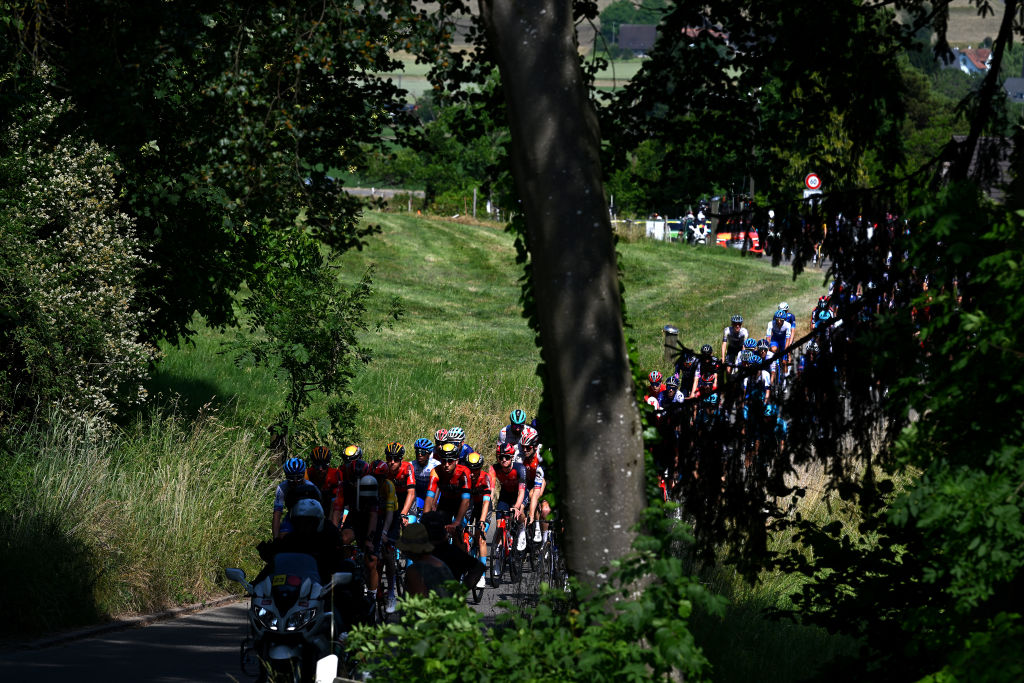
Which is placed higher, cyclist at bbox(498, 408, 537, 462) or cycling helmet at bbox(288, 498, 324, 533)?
cycling helmet at bbox(288, 498, 324, 533)

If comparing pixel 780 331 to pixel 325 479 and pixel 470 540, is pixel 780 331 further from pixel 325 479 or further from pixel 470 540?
pixel 325 479

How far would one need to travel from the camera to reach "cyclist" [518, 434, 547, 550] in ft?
54.4

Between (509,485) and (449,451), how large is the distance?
177 centimetres

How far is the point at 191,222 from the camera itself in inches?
789

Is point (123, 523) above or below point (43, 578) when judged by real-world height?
above

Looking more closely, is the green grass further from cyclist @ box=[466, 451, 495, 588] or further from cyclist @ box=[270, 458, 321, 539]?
cyclist @ box=[466, 451, 495, 588]

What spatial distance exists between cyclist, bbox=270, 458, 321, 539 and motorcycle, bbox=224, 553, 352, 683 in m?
1.36

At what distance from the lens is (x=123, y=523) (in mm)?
14219

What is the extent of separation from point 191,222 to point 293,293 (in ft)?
8.49

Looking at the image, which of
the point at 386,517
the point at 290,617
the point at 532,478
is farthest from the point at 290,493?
the point at 532,478

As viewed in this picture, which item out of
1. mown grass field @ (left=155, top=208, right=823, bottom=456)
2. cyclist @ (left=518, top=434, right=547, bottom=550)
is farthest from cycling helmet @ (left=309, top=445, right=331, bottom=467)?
mown grass field @ (left=155, top=208, right=823, bottom=456)

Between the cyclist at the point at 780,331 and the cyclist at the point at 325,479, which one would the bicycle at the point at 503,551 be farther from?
the cyclist at the point at 780,331

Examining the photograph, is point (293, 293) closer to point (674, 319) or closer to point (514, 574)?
point (514, 574)

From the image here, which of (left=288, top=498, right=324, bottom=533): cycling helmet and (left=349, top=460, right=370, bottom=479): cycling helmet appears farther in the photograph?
(left=349, top=460, right=370, bottom=479): cycling helmet
